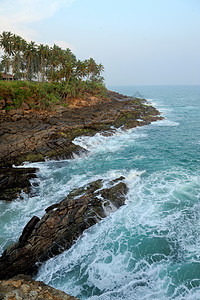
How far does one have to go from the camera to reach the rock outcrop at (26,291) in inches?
255

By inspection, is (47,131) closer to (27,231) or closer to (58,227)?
(27,231)

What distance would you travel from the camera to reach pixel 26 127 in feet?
102

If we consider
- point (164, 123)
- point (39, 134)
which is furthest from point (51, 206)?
point (164, 123)

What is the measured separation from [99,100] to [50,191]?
5222 centimetres

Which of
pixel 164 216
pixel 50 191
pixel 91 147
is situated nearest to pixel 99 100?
pixel 91 147

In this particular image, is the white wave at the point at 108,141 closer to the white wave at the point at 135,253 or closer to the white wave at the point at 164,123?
the white wave at the point at 164,123

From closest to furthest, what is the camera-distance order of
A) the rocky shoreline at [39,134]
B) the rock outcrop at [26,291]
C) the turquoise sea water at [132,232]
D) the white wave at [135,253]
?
the rock outcrop at [26,291] < the white wave at [135,253] < the turquoise sea water at [132,232] < the rocky shoreline at [39,134]

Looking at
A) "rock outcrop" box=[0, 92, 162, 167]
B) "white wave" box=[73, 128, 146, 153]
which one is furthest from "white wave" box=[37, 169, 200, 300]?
"rock outcrop" box=[0, 92, 162, 167]

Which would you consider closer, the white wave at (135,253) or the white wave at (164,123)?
the white wave at (135,253)

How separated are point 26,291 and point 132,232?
8683 mm

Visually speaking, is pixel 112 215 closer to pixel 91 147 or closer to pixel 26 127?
pixel 91 147

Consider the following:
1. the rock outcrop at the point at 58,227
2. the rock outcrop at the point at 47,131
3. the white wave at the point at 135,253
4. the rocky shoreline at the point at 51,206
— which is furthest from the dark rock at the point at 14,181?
the white wave at the point at 135,253

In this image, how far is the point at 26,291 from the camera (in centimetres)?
683

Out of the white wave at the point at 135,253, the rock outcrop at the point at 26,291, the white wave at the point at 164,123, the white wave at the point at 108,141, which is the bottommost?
the white wave at the point at 135,253
